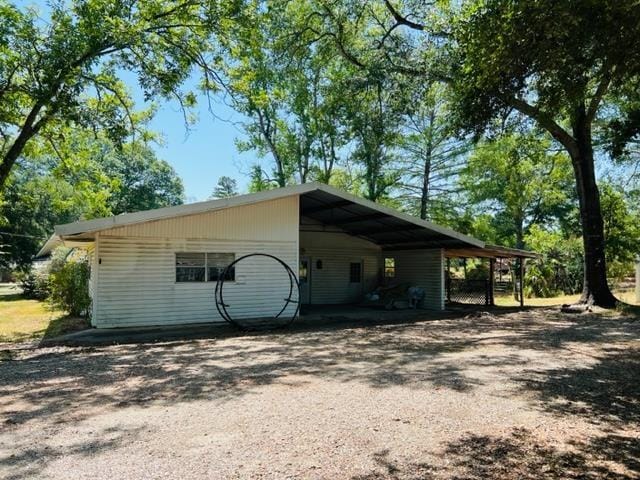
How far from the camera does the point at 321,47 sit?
16828 millimetres

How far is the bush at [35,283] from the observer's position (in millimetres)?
21467

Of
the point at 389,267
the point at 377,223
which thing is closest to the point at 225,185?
the point at 389,267

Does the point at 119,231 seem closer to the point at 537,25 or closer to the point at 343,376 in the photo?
the point at 343,376

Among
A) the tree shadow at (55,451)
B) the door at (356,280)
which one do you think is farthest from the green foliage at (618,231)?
the tree shadow at (55,451)

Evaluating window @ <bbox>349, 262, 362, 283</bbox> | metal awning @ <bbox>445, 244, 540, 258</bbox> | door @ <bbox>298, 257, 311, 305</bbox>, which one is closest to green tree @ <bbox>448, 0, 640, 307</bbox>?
metal awning @ <bbox>445, 244, 540, 258</bbox>

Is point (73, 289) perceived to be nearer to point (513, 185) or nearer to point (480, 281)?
point (480, 281)

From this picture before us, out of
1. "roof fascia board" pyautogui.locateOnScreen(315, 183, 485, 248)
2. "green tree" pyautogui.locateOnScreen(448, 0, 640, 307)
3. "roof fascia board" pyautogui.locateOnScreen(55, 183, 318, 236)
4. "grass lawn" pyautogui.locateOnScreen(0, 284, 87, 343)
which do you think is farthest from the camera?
"roof fascia board" pyautogui.locateOnScreen(315, 183, 485, 248)

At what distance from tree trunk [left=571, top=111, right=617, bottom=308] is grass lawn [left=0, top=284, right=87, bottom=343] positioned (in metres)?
14.4

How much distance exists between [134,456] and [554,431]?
3537 millimetres

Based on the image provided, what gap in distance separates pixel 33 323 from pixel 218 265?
596 centimetres

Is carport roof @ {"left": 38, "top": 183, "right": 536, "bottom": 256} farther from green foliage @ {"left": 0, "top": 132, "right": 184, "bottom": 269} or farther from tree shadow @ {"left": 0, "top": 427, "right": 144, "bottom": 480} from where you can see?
tree shadow @ {"left": 0, "top": 427, "right": 144, "bottom": 480}

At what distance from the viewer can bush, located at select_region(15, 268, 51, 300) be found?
845 inches

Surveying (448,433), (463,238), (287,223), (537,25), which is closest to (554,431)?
(448,433)

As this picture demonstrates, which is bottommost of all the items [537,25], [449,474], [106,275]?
[449,474]
